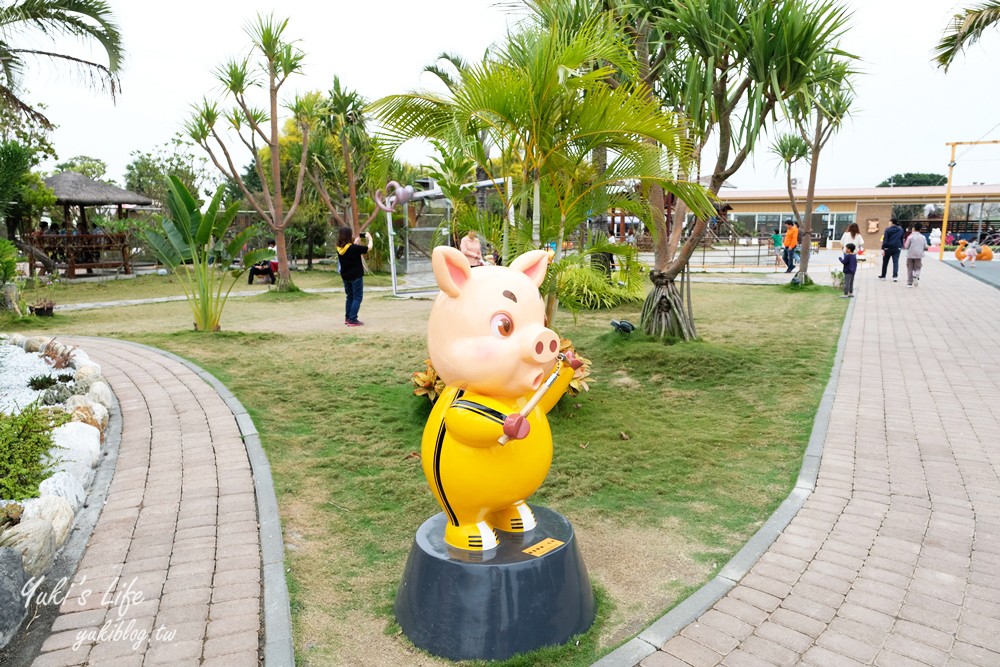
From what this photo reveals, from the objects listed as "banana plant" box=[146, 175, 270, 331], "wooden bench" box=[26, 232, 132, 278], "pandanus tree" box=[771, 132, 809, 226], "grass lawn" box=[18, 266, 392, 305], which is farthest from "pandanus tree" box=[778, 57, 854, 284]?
"wooden bench" box=[26, 232, 132, 278]

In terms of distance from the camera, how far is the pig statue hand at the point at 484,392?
8.82 ft

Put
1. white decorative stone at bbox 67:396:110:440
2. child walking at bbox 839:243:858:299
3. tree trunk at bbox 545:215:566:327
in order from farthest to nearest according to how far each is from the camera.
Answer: child walking at bbox 839:243:858:299 < tree trunk at bbox 545:215:566:327 < white decorative stone at bbox 67:396:110:440

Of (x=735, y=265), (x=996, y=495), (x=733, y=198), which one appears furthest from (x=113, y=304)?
(x=733, y=198)

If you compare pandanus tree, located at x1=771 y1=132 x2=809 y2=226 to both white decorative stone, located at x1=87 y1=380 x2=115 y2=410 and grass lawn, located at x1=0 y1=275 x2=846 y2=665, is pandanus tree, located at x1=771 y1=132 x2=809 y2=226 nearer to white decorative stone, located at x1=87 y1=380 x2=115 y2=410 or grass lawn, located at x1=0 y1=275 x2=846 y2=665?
grass lawn, located at x1=0 y1=275 x2=846 y2=665

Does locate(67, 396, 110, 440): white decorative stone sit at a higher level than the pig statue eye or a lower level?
lower

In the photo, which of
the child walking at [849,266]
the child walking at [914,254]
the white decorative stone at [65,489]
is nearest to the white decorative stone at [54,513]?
the white decorative stone at [65,489]

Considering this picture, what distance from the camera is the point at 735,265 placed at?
80.6 ft

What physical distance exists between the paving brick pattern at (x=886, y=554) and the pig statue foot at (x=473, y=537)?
2.70ft

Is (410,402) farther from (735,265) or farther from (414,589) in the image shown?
(735,265)

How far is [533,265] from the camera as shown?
10.2 ft

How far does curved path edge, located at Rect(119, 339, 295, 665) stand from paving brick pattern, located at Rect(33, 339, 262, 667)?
5 centimetres

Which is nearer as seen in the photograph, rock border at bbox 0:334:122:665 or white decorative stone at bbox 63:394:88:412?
rock border at bbox 0:334:122:665

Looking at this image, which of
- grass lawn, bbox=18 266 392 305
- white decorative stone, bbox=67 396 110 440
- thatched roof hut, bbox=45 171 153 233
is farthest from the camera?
thatched roof hut, bbox=45 171 153 233

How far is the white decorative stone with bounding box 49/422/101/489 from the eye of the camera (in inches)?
161
